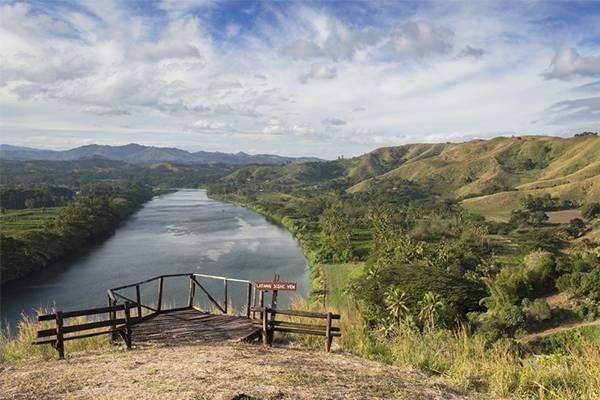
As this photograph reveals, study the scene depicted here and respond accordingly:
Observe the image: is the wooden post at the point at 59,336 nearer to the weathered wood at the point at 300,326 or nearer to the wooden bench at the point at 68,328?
the wooden bench at the point at 68,328

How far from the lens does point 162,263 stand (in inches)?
2569

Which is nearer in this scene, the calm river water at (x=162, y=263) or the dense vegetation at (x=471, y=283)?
the dense vegetation at (x=471, y=283)

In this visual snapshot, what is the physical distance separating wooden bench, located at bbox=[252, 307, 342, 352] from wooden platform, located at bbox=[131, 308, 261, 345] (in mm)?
766

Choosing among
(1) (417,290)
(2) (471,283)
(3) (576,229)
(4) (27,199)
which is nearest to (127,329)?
(1) (417,290)

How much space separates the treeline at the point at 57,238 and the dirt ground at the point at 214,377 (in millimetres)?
55276

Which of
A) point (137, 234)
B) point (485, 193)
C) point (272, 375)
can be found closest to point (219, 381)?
point (272, 375)

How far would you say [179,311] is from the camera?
48.4 feet

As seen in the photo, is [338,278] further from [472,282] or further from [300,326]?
[300,326]

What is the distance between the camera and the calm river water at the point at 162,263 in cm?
4994

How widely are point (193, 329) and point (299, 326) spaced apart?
319cm

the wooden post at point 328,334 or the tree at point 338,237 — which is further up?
the wooden post at point 328,334

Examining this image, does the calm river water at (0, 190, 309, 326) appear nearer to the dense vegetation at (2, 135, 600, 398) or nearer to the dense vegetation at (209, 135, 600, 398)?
the dense vegetation at (2, 135, 600, 398)

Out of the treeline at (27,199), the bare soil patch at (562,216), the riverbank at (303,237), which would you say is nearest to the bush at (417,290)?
the riverbank at (303,237)

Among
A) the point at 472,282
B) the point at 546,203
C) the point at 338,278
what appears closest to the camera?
the point at 472,282
